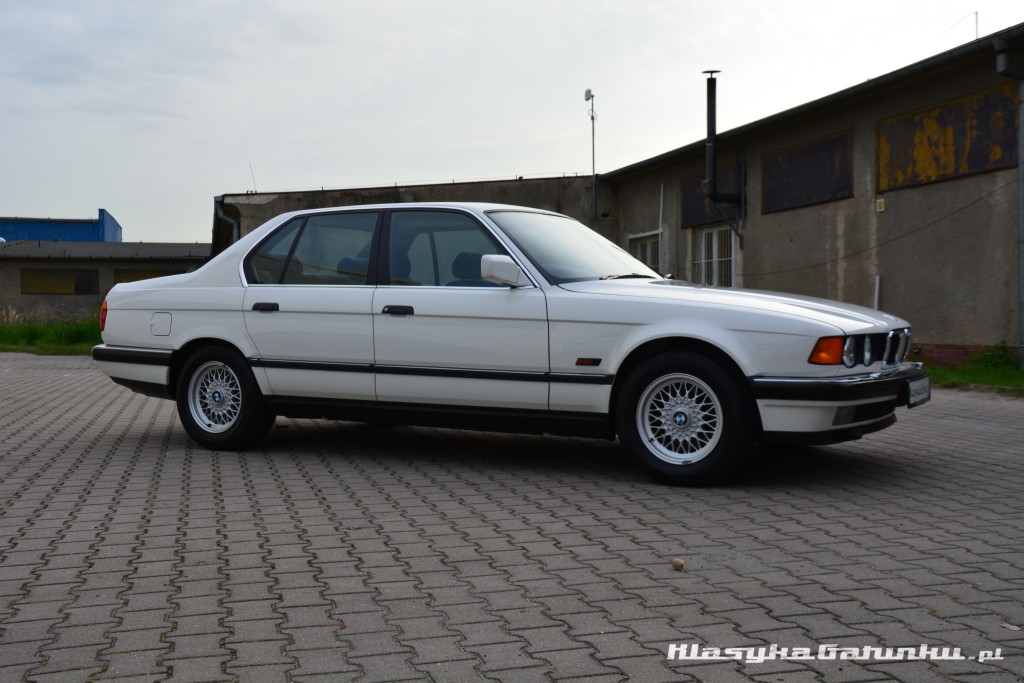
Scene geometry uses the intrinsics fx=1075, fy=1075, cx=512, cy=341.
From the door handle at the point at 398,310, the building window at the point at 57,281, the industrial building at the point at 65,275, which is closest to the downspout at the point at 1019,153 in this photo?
the door handle at the point at 398,310

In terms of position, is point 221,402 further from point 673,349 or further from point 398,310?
point 673,349

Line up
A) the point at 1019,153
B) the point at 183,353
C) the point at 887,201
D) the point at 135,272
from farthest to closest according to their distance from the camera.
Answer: the point at 135,272 < the point at 887,201 < the point at 1019,153 < the point at 183,353

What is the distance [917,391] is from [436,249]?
3.04 m

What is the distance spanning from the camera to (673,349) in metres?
5.95

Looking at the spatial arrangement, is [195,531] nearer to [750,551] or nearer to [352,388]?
[352,388]

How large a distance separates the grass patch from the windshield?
17.6 metres

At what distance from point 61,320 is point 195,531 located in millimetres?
24451

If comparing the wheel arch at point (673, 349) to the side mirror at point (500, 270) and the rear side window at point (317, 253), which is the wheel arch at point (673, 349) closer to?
the side mirror at point (500, 270)

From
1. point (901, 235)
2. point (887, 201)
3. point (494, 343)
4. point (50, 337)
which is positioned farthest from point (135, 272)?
point (494, 343)

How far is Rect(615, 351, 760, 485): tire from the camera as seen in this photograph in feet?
18.9

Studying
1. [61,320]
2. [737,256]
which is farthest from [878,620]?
[61,320]

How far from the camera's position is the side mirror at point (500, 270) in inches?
245

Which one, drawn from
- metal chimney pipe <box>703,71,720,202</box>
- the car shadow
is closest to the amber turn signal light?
the car shadow

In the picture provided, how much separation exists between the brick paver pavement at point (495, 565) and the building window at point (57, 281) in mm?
44634
